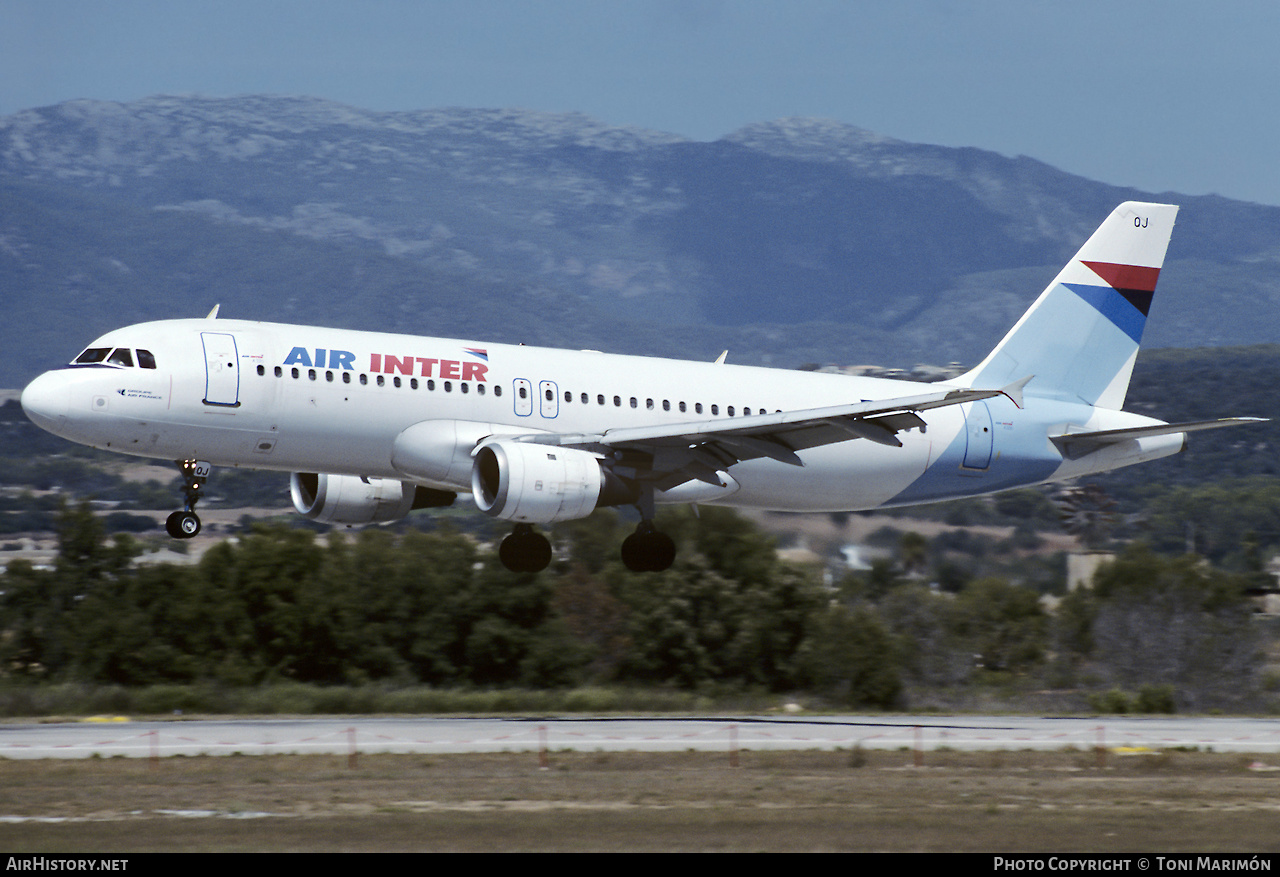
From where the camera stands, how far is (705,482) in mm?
34688

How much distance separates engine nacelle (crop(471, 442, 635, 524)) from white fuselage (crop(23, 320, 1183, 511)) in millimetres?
727

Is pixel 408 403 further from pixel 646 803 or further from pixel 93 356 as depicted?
pixel 646 803

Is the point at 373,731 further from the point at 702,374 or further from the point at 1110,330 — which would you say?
the point at 1110,330

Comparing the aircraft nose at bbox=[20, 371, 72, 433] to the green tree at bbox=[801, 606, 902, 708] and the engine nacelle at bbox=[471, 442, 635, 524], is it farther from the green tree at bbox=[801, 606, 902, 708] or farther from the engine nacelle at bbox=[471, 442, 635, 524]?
the green tree at bbox=[801, 606, 902, 708]

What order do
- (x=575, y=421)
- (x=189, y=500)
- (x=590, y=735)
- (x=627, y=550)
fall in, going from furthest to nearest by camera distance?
1. (x=627, y=550)
2. (x=575, y=421)
3. (x=590, y=735)
4. (x=189, y=500)

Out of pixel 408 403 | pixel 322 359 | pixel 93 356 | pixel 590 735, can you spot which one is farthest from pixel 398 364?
pixel 590 735

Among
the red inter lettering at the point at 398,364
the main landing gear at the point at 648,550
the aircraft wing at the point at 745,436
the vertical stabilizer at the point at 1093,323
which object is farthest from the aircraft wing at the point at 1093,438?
the red inter lettering at the point at 398,364

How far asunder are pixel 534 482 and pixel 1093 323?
53.9 ft

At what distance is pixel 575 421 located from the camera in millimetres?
33469

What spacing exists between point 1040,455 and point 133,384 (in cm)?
2056

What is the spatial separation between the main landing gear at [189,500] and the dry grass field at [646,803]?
500cm

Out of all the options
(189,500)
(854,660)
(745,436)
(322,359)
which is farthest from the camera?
(854,660)
